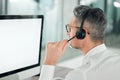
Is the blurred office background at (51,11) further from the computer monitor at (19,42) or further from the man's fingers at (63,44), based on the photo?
the man's fingers at (63,44)

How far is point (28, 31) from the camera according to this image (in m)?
1.57

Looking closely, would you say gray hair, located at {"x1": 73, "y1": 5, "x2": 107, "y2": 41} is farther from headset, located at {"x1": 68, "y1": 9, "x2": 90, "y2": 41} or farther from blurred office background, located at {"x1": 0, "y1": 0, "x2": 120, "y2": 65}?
blurred office background, located at {"x1": 0, "y1": 0, "x2": 120, "y2": 65}

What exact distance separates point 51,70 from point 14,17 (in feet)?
1.25

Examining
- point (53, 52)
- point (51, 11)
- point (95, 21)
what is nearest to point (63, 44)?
point (53, 52)

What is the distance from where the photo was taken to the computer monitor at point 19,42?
1404mm

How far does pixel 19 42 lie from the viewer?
1.51 meters

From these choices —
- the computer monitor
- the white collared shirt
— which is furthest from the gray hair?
the computer monitor

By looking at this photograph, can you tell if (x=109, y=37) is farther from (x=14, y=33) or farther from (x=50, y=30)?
(x=14, y=33)

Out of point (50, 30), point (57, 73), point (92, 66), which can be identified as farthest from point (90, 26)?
point (50, 30)

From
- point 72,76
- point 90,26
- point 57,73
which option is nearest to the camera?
point 72,76

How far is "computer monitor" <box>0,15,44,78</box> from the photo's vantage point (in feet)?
4.61

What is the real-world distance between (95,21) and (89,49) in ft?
0.47

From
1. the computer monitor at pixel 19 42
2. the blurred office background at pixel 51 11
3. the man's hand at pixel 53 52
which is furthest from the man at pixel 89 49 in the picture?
the blurred office background at pixel 51 11

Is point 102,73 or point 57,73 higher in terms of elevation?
point 102,73
